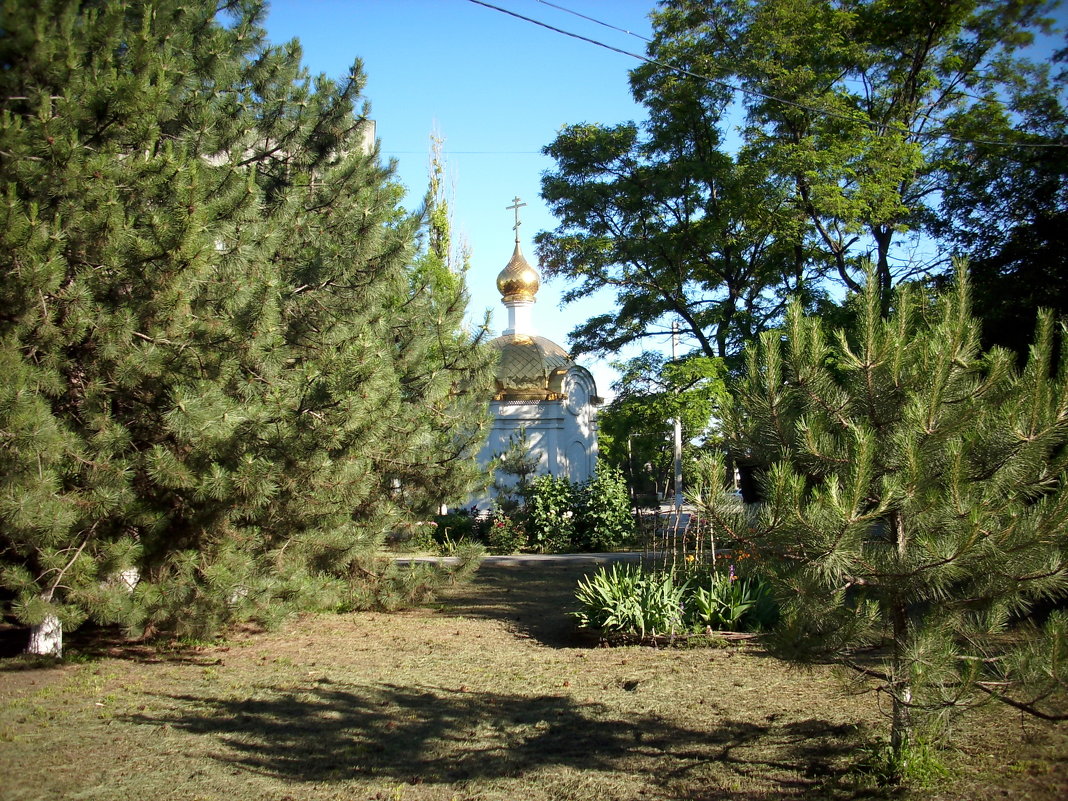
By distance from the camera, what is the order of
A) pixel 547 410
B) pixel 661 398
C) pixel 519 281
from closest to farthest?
1. pixel 661 398
2. pixel 547 410
3. pixel 519 281

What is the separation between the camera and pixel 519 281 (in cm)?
2572

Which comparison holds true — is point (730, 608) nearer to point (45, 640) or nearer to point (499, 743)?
point (499, 743)

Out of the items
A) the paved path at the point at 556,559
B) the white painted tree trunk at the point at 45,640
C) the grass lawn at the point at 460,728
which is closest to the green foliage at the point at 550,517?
the paved path at the point at 556,559

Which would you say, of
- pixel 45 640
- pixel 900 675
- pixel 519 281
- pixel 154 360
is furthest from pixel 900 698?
pixel 519 281

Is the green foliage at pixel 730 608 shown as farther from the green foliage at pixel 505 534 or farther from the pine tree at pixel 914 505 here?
the green foliage at pixel 505 534

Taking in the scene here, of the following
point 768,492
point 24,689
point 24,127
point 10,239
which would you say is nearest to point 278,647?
point 24,689

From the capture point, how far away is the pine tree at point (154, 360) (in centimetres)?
571

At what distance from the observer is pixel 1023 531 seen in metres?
3.36

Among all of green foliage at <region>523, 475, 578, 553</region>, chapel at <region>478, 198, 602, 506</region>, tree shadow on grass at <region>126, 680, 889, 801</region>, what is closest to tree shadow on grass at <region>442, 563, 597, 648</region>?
green foliage at <region>523, 475, 578, 553</region>

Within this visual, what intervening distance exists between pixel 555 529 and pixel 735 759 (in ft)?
37.4

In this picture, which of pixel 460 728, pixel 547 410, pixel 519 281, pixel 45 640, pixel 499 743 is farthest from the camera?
pixel 519 281

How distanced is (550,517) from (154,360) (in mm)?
10726

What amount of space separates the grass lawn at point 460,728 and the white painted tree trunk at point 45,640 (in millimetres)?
237

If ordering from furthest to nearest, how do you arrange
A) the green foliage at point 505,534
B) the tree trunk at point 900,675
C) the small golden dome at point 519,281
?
the small golden dome at point 519,281 → the green foliage at point 505,534 → the tree trunk at point 900,675
